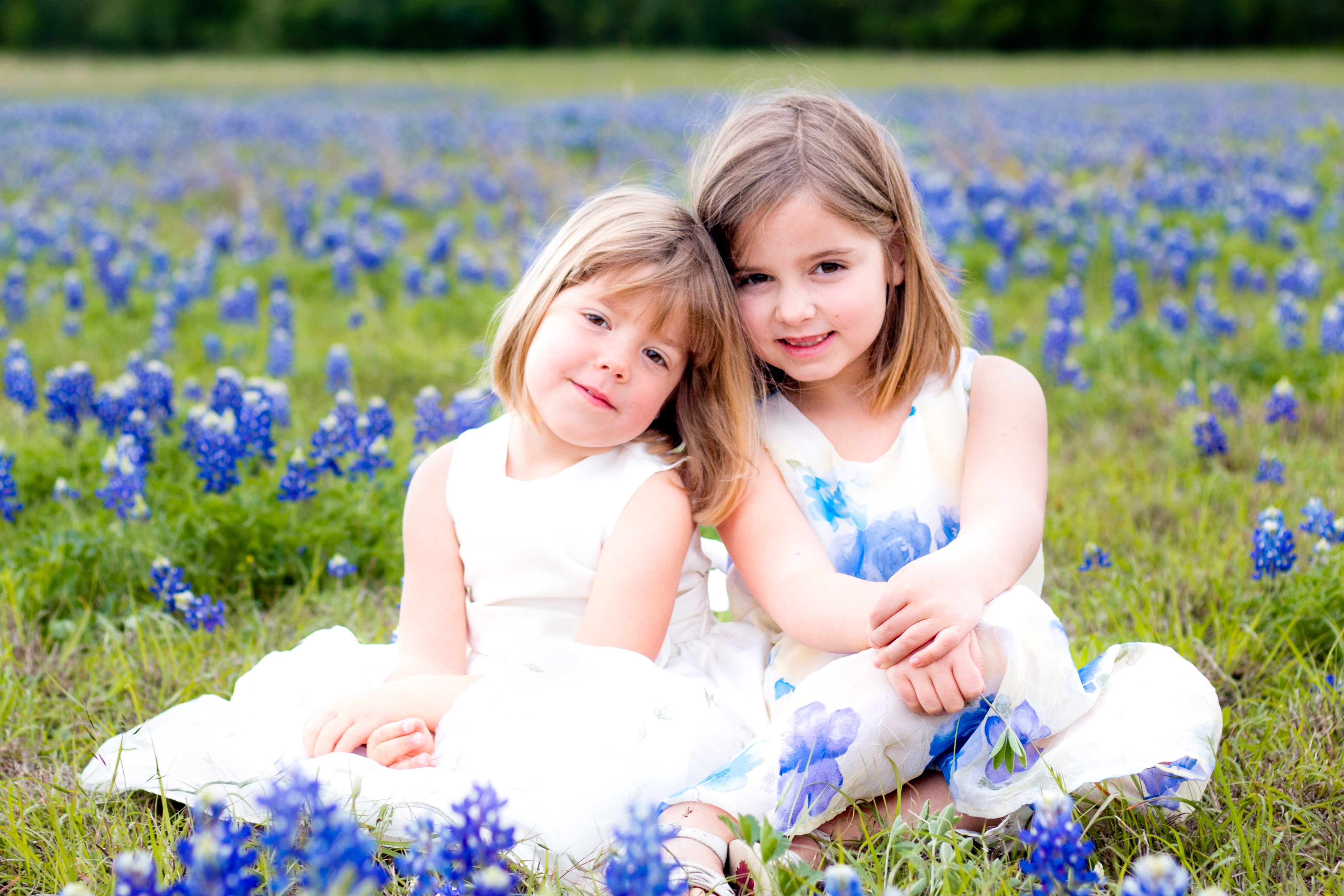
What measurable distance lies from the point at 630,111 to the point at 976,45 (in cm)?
2826

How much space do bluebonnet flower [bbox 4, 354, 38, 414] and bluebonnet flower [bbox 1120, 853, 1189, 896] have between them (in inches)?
149

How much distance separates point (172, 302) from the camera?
5.57 m

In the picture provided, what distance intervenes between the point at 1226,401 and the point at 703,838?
9.85 ft

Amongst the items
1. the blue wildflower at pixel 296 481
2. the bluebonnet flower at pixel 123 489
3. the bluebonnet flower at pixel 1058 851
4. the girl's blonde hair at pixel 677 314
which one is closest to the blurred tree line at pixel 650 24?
the blue wildflower at pixel 296 481

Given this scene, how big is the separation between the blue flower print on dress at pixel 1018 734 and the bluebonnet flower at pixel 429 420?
6.79 feet

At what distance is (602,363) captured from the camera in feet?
7.68

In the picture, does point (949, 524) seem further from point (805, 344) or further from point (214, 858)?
point (214, 858)

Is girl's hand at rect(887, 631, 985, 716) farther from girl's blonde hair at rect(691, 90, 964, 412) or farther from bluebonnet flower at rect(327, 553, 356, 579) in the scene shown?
bluebonnet flower at rect(327, 553, 356, 579)

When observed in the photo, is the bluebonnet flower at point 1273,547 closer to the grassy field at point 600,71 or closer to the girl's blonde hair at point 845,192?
the girl's blonde hair at point 845,192

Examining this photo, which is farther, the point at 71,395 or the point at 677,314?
the point at 71,395

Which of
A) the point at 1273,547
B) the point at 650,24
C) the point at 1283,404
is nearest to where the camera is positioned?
the point at 1273,547

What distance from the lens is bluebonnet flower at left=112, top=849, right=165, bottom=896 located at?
125 centimetres

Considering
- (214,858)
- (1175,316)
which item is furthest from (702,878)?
(1175,316)

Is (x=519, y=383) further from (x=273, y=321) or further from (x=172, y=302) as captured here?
(x=172, y=302)
